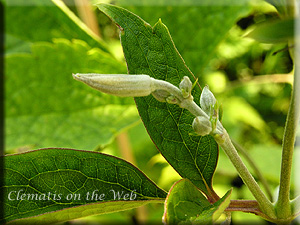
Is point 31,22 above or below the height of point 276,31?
above

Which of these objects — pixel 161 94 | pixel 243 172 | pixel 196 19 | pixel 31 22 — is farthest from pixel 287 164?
pixel 31 22

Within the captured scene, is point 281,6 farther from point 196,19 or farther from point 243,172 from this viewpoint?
point 196,19

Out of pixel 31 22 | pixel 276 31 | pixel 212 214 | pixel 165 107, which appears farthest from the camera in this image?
pixel 31 22

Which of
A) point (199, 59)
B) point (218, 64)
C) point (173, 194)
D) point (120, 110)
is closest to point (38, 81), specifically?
point (120, 110)

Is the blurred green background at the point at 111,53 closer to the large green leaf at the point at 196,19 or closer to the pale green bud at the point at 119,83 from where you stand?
the large green leaf at the point at 196,19

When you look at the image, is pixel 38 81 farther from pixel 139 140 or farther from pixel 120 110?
pixel 139 140

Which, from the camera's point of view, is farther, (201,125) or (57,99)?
(57,99)

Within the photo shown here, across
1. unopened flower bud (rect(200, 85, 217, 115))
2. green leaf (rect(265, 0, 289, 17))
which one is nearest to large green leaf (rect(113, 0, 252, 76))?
green leaf (rect(265, 0, 289, 17))
